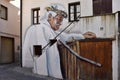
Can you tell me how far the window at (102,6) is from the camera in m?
12.8

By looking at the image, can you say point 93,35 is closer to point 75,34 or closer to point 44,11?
point 75,34

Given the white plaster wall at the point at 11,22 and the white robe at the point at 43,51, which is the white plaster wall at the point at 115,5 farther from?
the white plaster wall at the point at 11,22

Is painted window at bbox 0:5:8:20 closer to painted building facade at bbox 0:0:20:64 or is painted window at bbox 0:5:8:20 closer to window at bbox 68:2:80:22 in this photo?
painted building facade at bbox 0:0:20:64

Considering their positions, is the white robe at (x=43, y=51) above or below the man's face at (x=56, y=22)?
below

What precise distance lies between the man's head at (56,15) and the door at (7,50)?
23.8ft

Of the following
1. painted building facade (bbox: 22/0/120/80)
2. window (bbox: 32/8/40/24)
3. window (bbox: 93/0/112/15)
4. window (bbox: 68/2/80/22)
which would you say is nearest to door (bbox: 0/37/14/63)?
window (bbox: 32/8/40/24)

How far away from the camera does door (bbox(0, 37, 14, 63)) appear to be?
21297 mm

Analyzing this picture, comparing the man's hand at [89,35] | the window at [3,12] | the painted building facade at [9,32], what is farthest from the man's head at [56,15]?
the window at [3,12]

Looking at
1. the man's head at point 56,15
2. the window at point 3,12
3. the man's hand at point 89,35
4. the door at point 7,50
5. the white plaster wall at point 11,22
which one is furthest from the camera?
the door at point 7,50

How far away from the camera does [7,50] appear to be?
22219mm

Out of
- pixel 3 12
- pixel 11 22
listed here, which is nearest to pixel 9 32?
pixel 11 22

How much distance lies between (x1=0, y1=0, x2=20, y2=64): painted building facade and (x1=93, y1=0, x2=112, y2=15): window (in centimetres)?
1000

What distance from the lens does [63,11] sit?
15.4 meters

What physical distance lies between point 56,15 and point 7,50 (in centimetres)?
866
